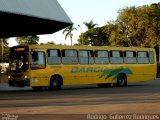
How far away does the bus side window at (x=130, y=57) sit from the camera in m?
32.0

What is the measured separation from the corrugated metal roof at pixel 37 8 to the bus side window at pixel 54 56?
7.21 ft

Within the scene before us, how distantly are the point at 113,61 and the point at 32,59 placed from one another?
6.81 meters

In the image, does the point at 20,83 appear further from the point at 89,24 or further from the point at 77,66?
the point at 89,24

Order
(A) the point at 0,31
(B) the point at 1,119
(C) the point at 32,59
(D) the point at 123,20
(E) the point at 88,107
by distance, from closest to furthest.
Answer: (B) the point at 1,119
(E) the point at 88,107
(C) the point at 32,59
(A) the point at 0,31
(D) the point at 123,20

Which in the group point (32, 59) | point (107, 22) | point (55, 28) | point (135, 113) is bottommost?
point (135, 113)

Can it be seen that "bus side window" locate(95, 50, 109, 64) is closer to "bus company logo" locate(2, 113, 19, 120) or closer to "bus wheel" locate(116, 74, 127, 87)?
"bus wheel" locate(116, 74, 127, 87)

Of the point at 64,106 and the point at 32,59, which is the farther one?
the point at 32,59

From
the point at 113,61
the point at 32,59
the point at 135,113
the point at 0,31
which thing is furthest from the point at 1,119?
the point at 0,31

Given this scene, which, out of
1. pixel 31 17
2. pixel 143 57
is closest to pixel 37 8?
pixel 31 17

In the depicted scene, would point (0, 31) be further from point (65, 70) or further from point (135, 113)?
point (135, 113)

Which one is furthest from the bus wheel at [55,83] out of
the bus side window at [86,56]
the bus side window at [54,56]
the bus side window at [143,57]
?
the bus side window at [143,57]

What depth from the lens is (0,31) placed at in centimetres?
3691

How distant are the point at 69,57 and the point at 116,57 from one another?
4.32 meters

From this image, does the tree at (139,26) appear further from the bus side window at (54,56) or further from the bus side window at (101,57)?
the bus side window at (54,56)
